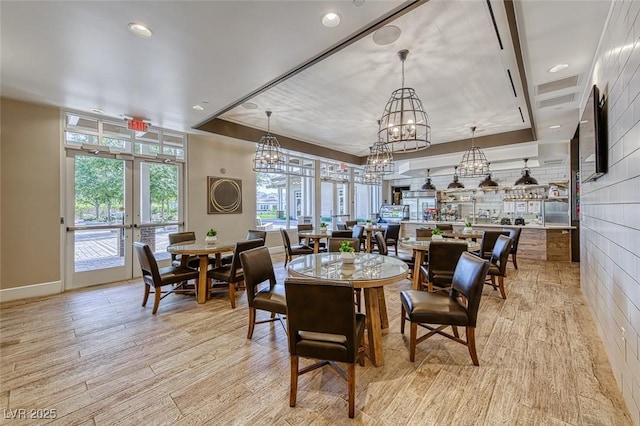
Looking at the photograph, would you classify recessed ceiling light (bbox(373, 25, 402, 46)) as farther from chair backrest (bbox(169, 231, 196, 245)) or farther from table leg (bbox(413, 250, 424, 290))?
chair backrest (bbox(169, 231, 196, 245))

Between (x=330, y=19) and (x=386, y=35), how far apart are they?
2.52ft

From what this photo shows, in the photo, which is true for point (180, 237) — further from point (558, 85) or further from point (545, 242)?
point (545, 242)

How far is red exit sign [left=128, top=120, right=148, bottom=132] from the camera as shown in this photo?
15.3ft

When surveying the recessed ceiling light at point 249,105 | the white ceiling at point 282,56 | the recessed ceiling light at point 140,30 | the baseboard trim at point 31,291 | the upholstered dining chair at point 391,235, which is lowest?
the baseboard trim at point 31,291

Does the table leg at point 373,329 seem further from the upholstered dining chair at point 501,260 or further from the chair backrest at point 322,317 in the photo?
the upholstered dining chair at point 501,260

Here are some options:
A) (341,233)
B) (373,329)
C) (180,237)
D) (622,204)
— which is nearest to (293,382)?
(373,329)

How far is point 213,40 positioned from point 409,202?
8968 millimetres

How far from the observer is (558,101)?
4.06m

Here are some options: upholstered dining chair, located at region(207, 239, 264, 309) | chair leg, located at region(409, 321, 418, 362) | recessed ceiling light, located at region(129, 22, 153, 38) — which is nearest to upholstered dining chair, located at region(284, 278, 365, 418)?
chair leg, located at region(409, 321, 418, 362)

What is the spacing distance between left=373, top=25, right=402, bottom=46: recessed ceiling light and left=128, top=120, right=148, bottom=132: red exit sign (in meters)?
4.15

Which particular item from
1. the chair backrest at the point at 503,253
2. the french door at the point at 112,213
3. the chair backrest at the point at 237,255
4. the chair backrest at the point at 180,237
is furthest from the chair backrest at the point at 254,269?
the french door at the point at 112,213

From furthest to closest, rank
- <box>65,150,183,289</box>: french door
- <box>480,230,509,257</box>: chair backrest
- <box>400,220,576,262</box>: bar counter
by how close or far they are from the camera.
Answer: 1. <box>400,220,576,262</box>: bar counter
2. <box>480,230,509,257</box>: chair backrest
3. <box>65,150,183,289</box>: french door

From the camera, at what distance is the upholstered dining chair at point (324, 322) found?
1664mm

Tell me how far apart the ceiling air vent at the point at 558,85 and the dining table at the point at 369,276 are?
3.18 metres
